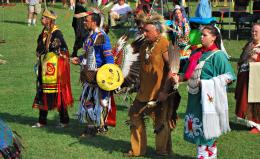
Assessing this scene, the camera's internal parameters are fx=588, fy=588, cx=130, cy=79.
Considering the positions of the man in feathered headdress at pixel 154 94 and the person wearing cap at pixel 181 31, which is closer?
the man in feathered headdress at pixel 154 94

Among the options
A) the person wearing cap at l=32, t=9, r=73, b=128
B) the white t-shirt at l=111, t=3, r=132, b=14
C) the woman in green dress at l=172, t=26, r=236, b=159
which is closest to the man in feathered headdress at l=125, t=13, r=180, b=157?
the woman in green dress at l=172, t=26, r=236, b=159

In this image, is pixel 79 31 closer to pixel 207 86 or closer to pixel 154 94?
pixel 154 94

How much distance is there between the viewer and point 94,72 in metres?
7.21

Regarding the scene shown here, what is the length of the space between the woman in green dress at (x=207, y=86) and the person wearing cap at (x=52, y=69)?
2261mm

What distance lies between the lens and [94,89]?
24.2ft

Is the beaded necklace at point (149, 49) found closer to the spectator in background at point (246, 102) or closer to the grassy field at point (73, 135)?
the grassy field at point (73, 135)

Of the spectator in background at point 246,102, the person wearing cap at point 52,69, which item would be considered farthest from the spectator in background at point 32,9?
the spectator in background at point 246,102

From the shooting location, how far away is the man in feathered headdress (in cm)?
639

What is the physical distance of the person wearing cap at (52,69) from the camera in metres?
7.81

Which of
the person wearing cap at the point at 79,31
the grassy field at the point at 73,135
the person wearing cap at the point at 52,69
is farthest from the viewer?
the person wearing cap at the point at 79,31

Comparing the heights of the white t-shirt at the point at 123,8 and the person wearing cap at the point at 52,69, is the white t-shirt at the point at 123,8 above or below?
above

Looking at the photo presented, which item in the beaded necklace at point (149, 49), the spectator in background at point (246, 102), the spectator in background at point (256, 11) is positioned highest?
the spectator in background at point (256, 11)

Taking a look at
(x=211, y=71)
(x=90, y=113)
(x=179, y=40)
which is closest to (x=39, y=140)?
(x=90, y=113)

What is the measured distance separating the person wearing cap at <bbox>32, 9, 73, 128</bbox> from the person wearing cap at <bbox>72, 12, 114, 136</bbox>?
0.47 m
